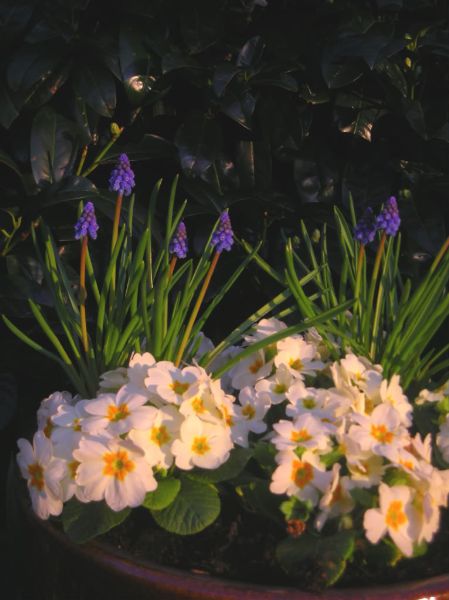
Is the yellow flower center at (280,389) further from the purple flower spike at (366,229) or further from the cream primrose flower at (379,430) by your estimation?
the purple flower spike at (366,229)

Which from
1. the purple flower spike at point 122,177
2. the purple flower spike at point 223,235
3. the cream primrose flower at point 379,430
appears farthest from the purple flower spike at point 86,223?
the cream primrose flower at point 379,430

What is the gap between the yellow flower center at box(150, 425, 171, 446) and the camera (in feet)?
4.11

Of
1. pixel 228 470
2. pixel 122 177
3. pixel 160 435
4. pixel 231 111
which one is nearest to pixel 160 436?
pixel 160 435

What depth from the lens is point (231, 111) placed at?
172cm

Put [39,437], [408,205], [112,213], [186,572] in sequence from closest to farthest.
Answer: [186,572]
[39,437]
[112,213]
[408,205]

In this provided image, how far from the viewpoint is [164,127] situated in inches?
76.1

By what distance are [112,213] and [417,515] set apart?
0.90 m

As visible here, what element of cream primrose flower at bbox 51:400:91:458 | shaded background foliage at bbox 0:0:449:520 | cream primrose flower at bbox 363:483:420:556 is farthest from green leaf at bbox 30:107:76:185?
cream primrose flower at bbox 363:483:420:556

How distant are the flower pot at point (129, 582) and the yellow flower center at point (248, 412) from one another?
0.28 meters

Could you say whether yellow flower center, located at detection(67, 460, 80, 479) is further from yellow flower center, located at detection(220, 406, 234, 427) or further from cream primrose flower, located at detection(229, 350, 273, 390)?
cream primrose flower, located at detection(229, 350, 273, 390)

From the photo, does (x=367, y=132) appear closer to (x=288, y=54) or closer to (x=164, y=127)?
(x=288, y=54)

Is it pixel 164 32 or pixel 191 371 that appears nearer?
pixel 191 371

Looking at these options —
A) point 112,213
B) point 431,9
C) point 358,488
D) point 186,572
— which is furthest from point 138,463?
point 431,9

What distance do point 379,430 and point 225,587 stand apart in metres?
0.32
